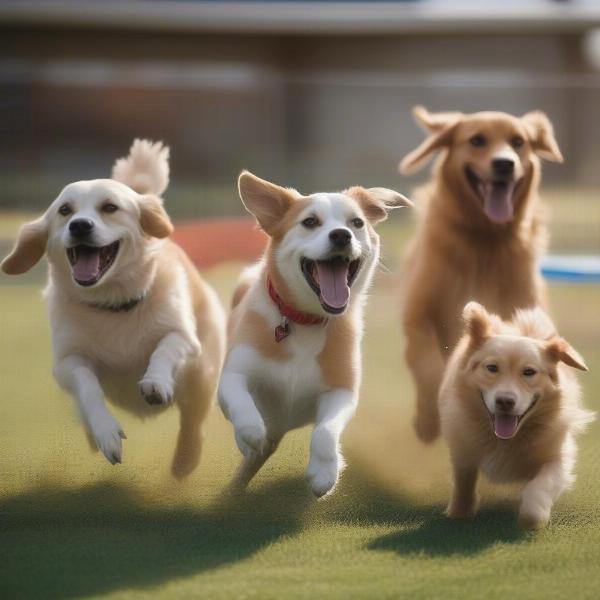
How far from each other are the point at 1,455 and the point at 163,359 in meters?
0.83

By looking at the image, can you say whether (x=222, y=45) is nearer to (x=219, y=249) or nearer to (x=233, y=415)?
(x=219, y=249)

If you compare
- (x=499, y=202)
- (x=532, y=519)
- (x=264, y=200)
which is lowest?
(x=532, y=519)

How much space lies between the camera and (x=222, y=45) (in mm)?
21297

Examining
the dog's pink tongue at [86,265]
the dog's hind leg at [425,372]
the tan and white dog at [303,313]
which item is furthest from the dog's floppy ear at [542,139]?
the dog's pink tongue at [86,265]

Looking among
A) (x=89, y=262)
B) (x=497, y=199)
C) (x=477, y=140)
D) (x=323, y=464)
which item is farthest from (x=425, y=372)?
(x=89, y=262)

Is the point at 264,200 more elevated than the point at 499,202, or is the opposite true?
the point at 264,200

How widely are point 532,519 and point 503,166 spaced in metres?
1.78

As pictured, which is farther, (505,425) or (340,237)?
(505,425)

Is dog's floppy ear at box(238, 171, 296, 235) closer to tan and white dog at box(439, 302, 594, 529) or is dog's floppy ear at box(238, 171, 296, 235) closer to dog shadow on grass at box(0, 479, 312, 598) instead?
tan and white dog at box(439, 302, 594, 529)

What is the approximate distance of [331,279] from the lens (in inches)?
143

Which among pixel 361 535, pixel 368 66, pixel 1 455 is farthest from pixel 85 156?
pixel 361 535

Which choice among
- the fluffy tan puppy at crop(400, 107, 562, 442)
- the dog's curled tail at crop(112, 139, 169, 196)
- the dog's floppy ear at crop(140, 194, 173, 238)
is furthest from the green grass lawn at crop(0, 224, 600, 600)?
the dog's curled tail at crop(112, 139, 169, 196)

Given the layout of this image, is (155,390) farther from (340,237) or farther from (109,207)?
(340,237)

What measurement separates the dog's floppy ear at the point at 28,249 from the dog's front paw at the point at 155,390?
63cm
